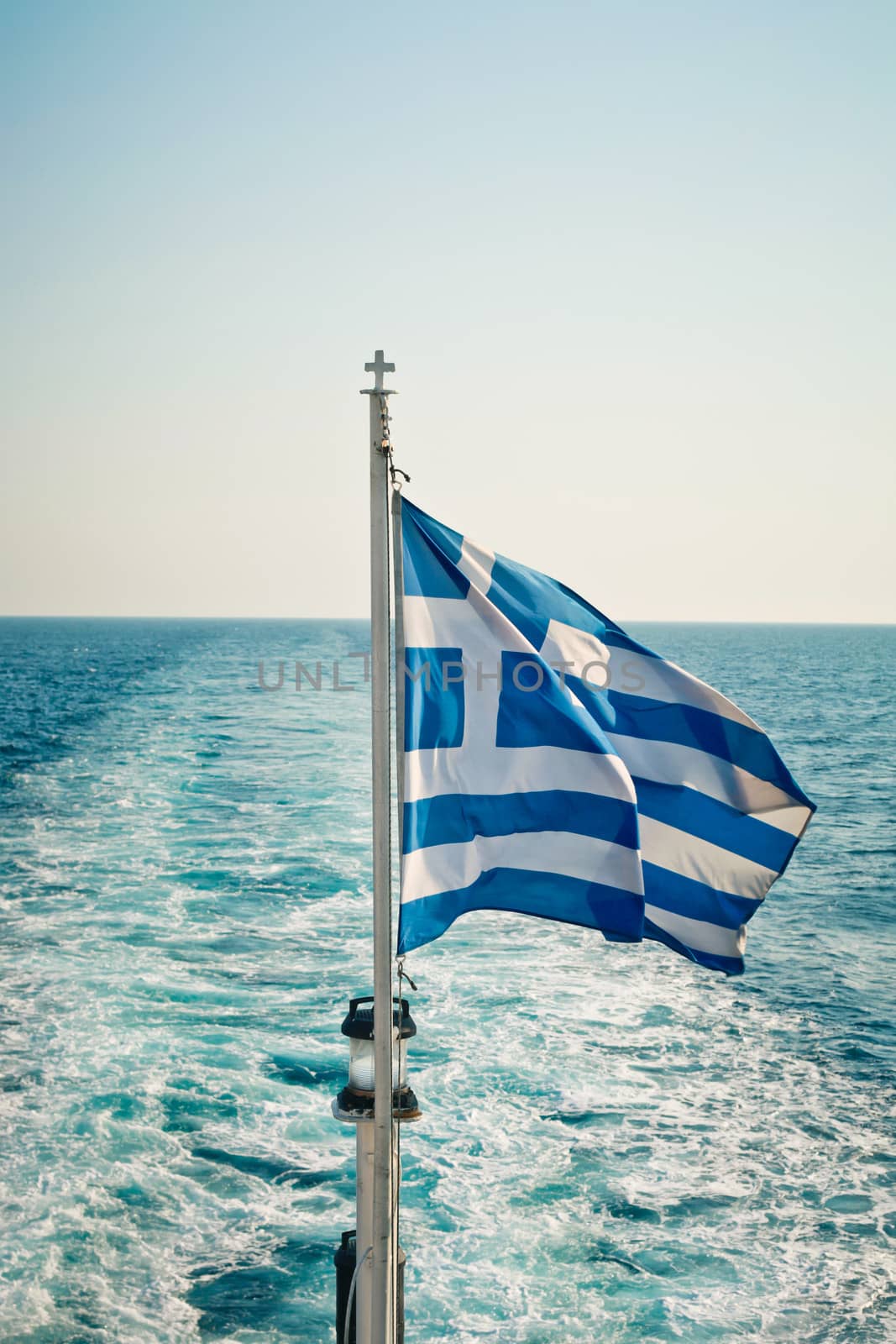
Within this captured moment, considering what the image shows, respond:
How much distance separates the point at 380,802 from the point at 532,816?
999 mm

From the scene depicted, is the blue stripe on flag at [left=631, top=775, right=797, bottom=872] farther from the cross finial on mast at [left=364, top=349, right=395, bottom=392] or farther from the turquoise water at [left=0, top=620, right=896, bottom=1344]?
the turquoise water at [left=0, top=620, right=896, bottom=1344]

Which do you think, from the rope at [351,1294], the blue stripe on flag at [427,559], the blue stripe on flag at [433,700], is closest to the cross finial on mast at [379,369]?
the blue stripe on flag at [427,559]

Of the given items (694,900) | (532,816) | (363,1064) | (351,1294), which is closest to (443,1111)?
(351,1294)

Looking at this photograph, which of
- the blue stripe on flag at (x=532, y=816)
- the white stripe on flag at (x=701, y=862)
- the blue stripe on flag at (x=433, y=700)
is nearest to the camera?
the blue stripe on flag at (x=433, y=700)

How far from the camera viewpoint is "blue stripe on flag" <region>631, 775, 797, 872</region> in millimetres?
5848

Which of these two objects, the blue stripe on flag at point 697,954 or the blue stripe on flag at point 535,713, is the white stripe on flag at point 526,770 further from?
the blue stripe on flag at point 697,954

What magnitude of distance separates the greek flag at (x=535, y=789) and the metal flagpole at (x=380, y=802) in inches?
8.0

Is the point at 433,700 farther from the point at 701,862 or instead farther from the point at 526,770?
the point at 701,862

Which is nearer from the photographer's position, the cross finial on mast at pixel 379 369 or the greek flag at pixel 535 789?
the cross finial on mast at pixel 379 369

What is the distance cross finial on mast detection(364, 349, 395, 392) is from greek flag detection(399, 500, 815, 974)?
652 mm

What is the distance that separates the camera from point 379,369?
14.2 ft

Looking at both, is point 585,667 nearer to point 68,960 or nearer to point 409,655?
point 409,655

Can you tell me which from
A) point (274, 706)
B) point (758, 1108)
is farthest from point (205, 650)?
point (758, 1108)

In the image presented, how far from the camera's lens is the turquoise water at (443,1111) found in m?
8.46
